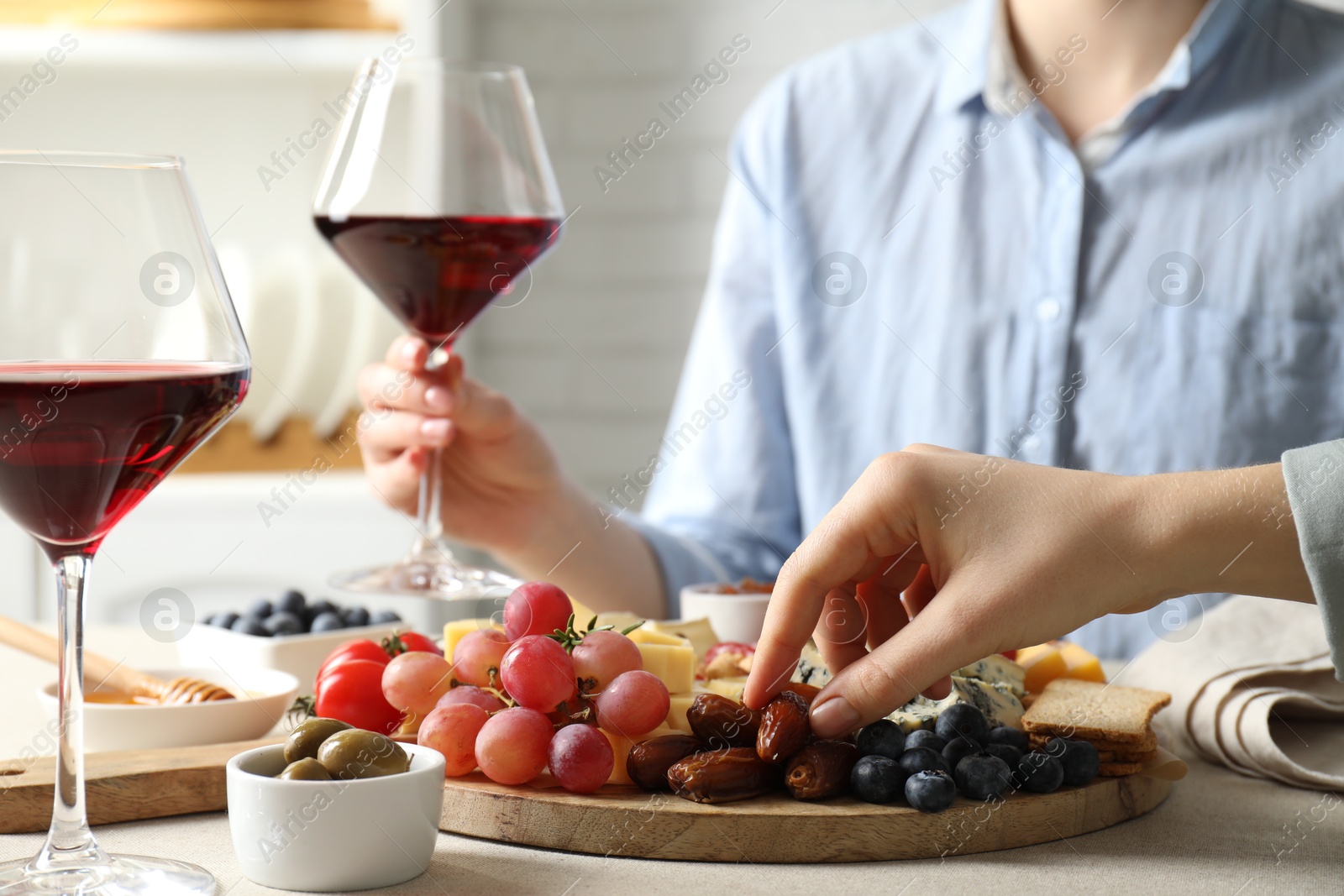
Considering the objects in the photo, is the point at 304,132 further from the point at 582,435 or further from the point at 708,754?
the point at 708,754

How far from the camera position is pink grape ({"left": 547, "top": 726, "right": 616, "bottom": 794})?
650 mm

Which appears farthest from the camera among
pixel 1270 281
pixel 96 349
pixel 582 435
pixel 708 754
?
pixel 582 435

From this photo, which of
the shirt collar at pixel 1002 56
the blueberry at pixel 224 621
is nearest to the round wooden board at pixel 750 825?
the blueberry at pixel 224 621

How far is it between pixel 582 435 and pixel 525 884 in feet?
6.68

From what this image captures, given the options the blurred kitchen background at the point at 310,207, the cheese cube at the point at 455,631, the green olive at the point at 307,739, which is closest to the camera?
the green olive at the point at 307,739

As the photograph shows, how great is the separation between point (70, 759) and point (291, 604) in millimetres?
521

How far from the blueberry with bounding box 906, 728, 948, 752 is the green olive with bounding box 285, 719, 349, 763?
300 mm

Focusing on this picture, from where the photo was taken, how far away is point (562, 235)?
2.54 metres

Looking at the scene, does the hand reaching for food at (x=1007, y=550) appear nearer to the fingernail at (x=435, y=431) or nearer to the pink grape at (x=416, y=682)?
the pink grape at (x=416, y=682)

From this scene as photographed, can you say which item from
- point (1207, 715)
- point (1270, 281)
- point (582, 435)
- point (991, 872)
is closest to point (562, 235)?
point (582, 435)

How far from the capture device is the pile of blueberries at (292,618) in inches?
39.0

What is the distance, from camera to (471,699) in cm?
71

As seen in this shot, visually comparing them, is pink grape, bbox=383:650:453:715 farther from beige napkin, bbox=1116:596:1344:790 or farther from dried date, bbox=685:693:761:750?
beige napkin, bbox=1116:596:1344:790

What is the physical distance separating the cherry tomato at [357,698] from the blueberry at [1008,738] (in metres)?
0.36
